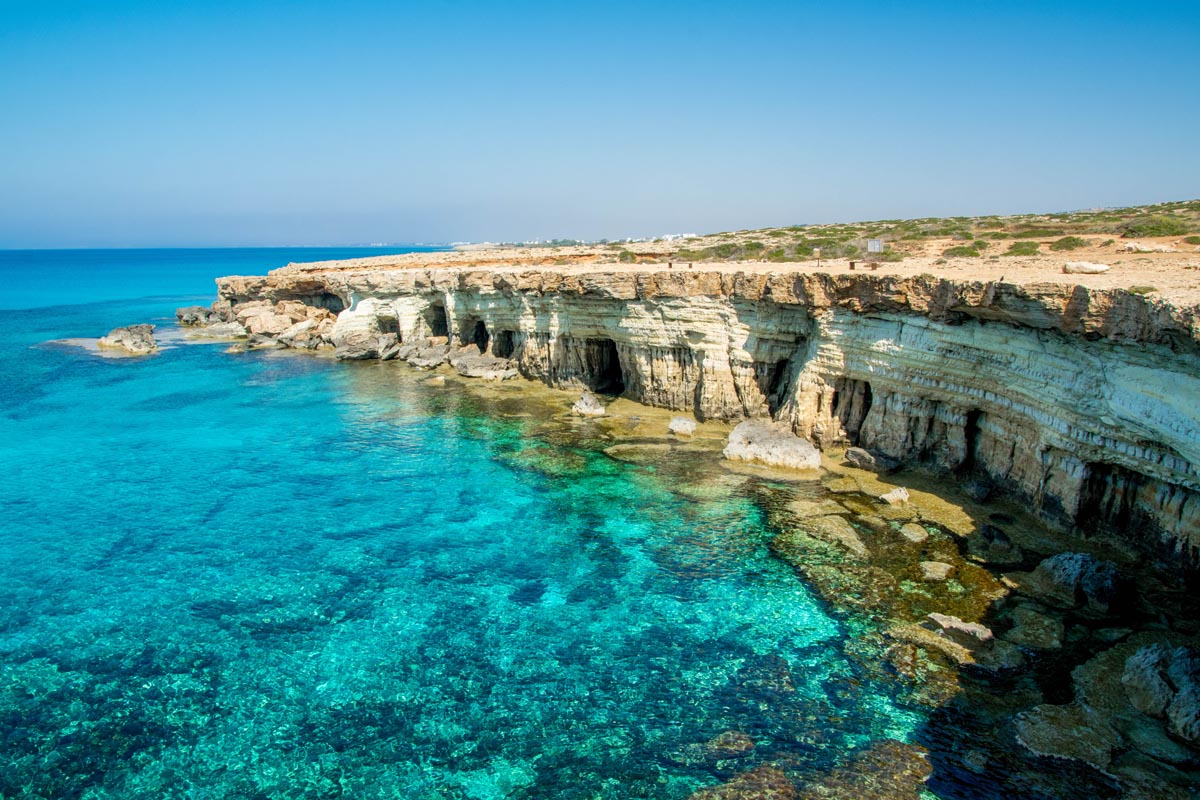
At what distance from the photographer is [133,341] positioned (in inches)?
2069

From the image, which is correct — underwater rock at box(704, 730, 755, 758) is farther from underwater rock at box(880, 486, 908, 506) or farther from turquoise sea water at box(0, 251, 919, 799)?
underwater rock at box(880, 486, 908, 506)

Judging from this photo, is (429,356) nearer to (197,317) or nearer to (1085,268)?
(1085,268)

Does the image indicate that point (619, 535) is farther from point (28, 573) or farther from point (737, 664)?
point (28, 573)

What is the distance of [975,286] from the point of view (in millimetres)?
19578

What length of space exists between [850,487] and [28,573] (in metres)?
23.8

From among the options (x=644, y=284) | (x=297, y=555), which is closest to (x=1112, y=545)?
(x=644, y=284)

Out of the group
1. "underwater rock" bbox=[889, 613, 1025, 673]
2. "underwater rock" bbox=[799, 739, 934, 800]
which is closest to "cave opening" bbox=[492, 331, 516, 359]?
"underwater rock" bbox=[889, 613, 1025, 673]

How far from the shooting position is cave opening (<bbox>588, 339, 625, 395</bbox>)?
3603 centimetres

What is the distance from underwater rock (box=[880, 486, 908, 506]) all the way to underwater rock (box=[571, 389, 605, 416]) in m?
14.0

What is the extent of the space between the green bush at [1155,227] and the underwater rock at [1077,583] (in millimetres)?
23415

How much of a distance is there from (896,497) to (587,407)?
14.8 meters

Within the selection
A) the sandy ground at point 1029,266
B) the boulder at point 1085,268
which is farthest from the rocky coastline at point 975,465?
the boulder at point 1085,268

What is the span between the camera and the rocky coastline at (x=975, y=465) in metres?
12.6

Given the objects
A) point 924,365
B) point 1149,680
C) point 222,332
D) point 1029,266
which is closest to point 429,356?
point 222,332
